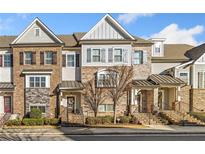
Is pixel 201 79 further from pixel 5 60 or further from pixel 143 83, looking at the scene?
pixel 5 60

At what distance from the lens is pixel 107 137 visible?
15242mm

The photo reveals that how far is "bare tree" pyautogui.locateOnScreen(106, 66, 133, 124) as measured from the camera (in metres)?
21.9

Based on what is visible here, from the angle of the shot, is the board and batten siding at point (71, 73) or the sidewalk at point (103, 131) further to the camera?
the board and batten siding at point (71, 73)

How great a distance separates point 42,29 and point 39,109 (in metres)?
6.41

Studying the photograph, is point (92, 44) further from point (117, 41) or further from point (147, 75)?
point (147, 75)

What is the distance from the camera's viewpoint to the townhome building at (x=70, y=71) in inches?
883

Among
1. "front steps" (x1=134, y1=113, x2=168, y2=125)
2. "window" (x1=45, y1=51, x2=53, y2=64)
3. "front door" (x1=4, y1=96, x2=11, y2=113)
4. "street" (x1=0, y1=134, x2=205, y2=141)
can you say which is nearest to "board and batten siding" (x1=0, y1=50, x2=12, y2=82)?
"front door" (x1=4, y1=96, x2=11, y2=113)

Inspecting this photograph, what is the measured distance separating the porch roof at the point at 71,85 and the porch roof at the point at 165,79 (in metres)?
5.85

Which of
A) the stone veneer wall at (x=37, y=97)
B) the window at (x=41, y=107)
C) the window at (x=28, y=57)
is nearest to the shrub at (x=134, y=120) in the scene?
the stone veneer wall at (x=37, y=97)

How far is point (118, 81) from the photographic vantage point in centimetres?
2206

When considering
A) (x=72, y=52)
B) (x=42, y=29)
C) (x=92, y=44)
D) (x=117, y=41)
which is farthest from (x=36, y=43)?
(x=117, y=41)

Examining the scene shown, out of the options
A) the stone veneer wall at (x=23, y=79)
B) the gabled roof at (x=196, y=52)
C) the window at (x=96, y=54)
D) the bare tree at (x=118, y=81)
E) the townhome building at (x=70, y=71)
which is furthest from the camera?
the gabled roof at (x=196, y=52)

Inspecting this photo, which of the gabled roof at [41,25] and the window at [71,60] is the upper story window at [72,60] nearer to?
the window at [71,60]

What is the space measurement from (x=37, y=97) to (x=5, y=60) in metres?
4.10
